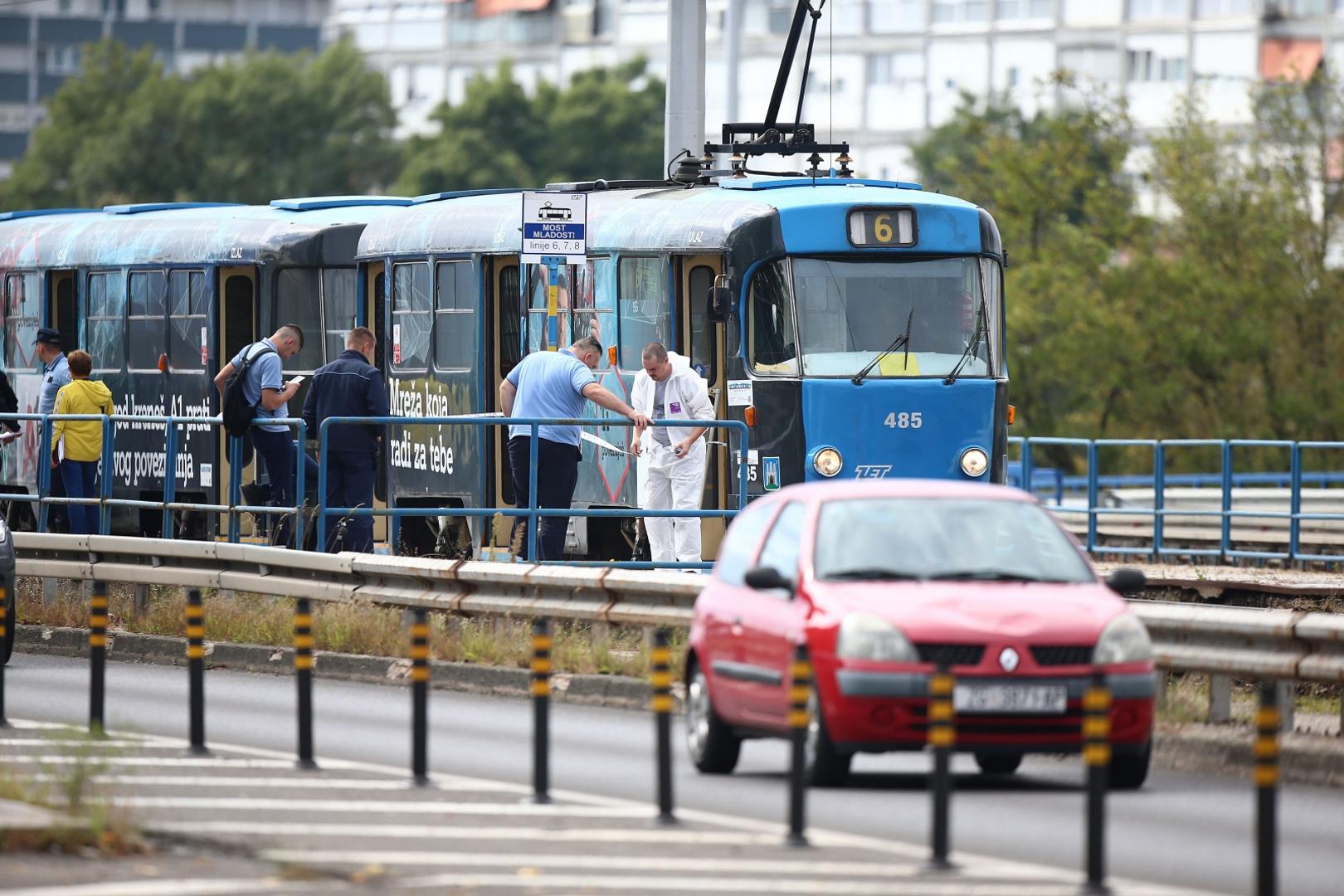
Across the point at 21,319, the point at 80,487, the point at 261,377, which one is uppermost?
the point at 21,319

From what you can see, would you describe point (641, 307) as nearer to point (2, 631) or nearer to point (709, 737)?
point (2, 631)

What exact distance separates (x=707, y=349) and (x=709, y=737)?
9205mm

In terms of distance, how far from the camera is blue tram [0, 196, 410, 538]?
90.5 feet

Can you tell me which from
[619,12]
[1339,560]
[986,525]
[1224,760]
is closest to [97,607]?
[986,525]

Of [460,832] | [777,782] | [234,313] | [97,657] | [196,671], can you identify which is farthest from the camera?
[234,313]

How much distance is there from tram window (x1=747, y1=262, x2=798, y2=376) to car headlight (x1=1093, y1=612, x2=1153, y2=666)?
9.36 metres

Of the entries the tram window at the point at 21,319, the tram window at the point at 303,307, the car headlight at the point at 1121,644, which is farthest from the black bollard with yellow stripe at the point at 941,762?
the tram window at the point at 21,319

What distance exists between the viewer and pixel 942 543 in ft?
40.2

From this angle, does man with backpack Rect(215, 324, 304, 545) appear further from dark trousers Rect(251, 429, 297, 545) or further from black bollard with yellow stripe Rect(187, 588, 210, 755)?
black bollard with yellow stripe Rect(187, 588, 210, 755)

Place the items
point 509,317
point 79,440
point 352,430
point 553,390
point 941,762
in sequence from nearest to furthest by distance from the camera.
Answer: point 941,762, point 553,390, point 352,430, point 79,440, point 509,317

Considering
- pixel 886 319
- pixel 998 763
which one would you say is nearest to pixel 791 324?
pixel 886 319

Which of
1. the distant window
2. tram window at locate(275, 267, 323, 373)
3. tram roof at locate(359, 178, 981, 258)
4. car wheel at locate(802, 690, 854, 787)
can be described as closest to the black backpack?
tram roof at locate(359, 178, 981, 258)

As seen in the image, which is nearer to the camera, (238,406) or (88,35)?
(238,406)

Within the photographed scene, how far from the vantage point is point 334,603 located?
1839 cm
